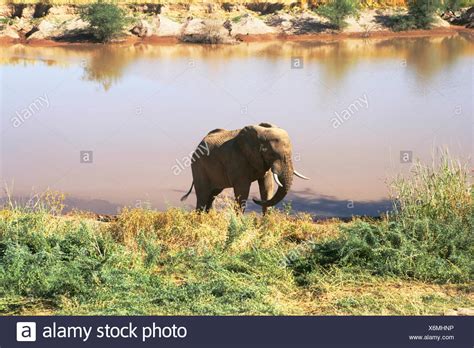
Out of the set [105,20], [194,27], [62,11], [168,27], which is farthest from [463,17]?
[62,11]

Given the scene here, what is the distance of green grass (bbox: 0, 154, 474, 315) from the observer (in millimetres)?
6660

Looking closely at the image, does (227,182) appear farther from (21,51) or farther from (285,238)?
(21,51)

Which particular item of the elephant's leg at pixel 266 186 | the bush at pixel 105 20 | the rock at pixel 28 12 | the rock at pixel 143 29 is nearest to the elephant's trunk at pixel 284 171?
the elephant's leg at pixel 266 186

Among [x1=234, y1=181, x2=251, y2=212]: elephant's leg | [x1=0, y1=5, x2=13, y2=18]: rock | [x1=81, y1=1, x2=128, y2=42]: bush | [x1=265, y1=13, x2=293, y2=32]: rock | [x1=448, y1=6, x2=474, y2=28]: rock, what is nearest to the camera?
[x1=234, y1=181, x2=251, y2=212]: elephant's leg

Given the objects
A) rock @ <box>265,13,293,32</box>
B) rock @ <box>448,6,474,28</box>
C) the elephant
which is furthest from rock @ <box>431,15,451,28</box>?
the elephant

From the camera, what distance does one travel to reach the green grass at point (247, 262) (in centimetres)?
666

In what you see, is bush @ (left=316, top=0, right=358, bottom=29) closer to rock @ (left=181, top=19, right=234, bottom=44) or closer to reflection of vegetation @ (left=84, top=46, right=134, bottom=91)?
rock @ (left=181, top=19, right=234, bottom=44)

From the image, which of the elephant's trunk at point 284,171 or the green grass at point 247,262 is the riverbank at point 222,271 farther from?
the elephant's trunk at point 284,171

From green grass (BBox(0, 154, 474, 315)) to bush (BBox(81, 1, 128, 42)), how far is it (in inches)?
1188

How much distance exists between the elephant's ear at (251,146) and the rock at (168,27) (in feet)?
96.7

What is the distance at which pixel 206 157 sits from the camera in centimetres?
1138

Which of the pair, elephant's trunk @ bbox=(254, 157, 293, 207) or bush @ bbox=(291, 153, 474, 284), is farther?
elephant's trunk @ bbox=(254, 157, 293, 207)

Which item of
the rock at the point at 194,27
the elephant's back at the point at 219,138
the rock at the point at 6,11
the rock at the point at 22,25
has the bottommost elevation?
the rock at the point at 22,25

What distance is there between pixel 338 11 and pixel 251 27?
4.34 m
